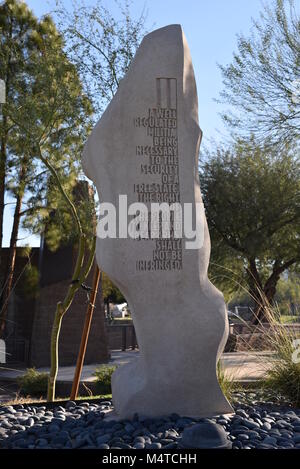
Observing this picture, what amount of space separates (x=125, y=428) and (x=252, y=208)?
15.7 metres

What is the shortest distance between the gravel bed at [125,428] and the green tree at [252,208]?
13.9 m

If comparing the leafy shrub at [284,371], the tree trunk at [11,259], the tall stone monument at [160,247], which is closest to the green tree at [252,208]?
the tree trunk at [11,259]

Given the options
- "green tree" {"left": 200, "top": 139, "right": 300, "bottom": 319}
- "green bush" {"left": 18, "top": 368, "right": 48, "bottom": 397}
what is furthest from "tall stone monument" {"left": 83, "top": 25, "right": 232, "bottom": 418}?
"green tree" {"left": 200, "top": 139, "right": 300, "bottom": 319}

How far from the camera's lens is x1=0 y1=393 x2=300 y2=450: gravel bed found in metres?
4.65

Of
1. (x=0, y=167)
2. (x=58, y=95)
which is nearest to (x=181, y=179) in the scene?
(x=58, y=95)

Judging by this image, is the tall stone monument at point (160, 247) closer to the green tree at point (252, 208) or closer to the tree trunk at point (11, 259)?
the tree trunk at point (11, 259)

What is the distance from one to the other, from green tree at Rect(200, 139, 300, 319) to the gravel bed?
13.9 meters

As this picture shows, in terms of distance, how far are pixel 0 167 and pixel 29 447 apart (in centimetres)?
1118

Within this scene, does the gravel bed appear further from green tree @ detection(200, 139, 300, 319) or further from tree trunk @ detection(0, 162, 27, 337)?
green tree @ detection(200, 139, 300, 319)

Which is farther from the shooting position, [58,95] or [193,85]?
[58,95]

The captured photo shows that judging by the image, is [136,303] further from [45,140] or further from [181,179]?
[45,140]

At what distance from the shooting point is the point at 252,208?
2017cm

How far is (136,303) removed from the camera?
5762 millimetres

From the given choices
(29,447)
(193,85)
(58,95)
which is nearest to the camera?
(29,447)
